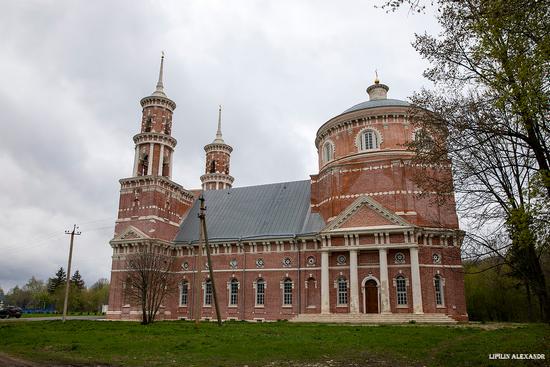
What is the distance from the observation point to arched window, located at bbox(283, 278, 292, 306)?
123ft

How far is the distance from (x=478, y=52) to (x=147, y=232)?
121 feet

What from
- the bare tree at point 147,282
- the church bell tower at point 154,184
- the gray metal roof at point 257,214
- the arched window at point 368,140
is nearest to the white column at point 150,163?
the church bell tower at point 154,184

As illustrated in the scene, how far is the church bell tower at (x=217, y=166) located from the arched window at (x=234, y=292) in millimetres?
24151

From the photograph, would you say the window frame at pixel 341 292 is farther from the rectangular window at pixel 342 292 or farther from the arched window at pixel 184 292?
the arched window at pixel 184 292

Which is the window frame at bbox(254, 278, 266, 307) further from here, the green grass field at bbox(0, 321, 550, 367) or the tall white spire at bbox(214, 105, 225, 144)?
the tall white spire at bbox(214, 105, 225, 144)

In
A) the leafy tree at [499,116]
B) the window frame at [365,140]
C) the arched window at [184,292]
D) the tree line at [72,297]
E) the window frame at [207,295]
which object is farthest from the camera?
the tree line at [72,297]

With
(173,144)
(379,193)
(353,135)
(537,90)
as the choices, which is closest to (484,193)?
(537,90)

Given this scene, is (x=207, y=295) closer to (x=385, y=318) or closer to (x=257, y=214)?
(x=257, y=214)

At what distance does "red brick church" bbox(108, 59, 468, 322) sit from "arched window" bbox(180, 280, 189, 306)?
0.10 m

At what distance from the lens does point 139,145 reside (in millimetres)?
46844

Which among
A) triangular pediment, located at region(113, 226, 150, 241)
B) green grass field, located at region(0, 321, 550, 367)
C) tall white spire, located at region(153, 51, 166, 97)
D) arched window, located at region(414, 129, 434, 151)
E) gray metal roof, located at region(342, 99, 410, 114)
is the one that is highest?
tall white spire, located at region(153, 51, 166, 97)

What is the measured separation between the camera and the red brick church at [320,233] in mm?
33219

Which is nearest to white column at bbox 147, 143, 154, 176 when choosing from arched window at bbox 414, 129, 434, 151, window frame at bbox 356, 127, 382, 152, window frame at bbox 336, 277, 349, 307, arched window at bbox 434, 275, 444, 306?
window frame at bbox 356, 127, 382, 152

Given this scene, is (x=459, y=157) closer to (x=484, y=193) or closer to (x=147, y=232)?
(x=484, y=193)
